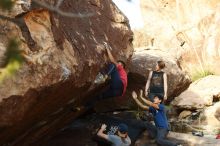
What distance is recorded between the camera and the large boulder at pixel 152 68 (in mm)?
12430

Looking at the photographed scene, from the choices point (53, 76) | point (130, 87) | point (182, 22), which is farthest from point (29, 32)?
point (182, 22)

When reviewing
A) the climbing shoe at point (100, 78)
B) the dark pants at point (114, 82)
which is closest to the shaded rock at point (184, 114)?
the dark pants at point (114, 82)

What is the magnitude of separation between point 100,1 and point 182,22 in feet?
56.6

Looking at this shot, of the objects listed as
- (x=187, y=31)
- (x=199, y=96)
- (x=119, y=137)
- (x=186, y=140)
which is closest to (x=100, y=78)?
(x=119, y=137)

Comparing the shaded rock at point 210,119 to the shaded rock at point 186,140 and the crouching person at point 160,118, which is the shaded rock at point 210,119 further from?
the crouching person at point 160,118

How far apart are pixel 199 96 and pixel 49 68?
950 cm

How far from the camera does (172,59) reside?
1407cm

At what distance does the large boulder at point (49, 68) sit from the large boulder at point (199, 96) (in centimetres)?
561

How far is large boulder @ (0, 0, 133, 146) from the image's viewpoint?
6.01m

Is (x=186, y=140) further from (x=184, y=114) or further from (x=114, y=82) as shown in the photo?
(x=184, y=114)

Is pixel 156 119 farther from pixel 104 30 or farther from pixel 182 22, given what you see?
pixel 182 22

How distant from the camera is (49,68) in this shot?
21.1ft

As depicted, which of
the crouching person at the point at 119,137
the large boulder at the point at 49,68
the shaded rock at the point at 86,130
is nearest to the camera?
the large boulder at the point at 49,68

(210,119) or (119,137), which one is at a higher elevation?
(119,137)
